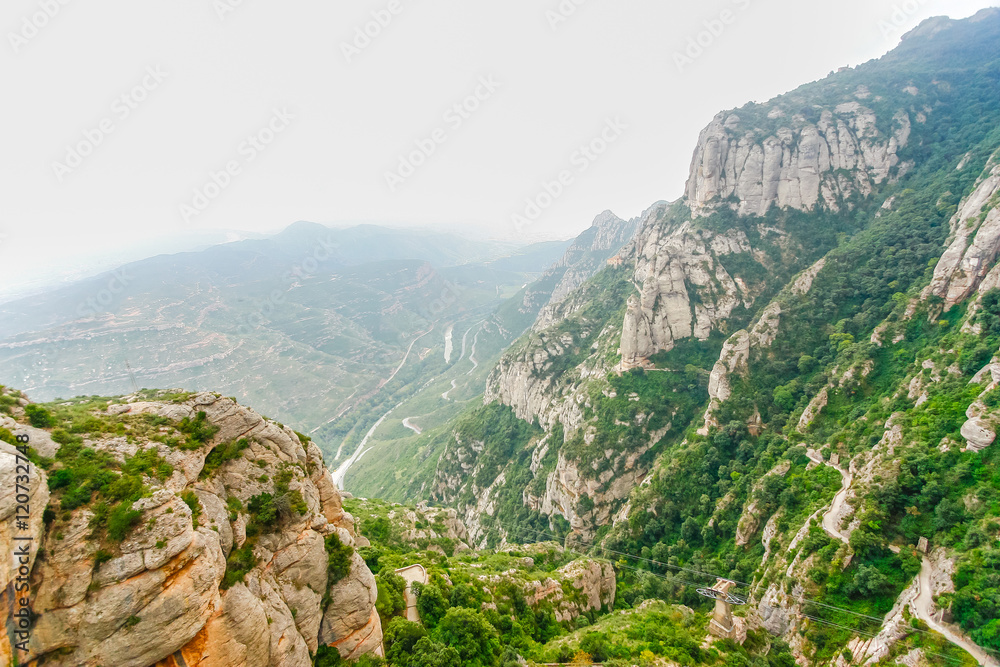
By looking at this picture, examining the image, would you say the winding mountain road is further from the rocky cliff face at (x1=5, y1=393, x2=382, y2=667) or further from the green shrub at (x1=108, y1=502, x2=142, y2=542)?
the green shrub at (x1=108, y1=502, x2=142, y2=542)

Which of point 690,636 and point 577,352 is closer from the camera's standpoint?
point 690,636

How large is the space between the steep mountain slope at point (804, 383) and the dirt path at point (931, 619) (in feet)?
1.13

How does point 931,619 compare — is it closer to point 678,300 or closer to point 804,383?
point 804,383

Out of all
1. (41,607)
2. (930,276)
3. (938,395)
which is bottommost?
(938,395)

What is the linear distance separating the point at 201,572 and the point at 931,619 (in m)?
58.3

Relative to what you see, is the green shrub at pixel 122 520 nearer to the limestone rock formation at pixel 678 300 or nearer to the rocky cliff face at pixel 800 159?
the limestone rock formation at pixel 678 300

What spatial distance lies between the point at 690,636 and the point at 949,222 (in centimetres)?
10192

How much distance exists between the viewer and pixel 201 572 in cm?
2012

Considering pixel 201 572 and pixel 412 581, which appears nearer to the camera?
pixel 201 572

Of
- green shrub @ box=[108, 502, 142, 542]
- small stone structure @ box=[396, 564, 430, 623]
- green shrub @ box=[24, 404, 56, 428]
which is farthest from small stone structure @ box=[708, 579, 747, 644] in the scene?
green shrub @ box=[24, 404, 56, 428]

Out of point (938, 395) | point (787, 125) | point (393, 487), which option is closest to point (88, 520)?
point (938, 395)

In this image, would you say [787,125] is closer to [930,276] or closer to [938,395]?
[930,276]

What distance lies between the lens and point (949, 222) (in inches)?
3172

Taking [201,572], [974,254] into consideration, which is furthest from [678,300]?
[201,572]
